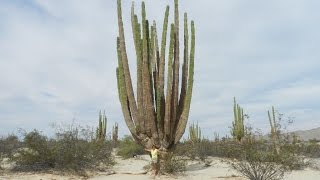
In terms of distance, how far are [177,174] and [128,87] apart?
269 cm

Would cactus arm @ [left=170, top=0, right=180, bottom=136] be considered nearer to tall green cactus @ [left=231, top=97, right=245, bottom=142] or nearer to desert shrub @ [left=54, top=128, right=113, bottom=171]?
desert shrub @ [left=54, top=128, right=113, bottom=171]

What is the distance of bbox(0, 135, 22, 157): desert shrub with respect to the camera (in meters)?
13.8

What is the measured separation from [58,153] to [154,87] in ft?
11.9

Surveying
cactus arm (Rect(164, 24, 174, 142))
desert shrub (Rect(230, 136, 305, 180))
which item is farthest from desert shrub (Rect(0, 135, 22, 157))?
desert shrub (Rect(230, 136, 305, 180))

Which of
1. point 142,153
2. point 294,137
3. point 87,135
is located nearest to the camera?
point 87,135

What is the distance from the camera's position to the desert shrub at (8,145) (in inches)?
542

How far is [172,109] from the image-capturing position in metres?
11.9

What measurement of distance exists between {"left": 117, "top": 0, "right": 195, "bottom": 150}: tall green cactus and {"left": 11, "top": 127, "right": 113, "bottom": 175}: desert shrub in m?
2.38

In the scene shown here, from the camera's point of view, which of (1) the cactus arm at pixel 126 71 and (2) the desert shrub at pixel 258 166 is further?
(1) the cactus arm at pixel 126 71

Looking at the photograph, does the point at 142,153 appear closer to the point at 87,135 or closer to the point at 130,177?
the point at 87,135

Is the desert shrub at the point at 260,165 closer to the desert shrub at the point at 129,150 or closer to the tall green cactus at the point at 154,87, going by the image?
the tall green cactus at the point at 154,87

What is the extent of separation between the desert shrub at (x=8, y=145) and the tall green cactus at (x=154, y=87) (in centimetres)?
451

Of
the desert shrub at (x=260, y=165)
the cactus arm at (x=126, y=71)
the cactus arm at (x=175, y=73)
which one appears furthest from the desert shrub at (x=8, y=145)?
the desert shrub at (x=260, y=165)

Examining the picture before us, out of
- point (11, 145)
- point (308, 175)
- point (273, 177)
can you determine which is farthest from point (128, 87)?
point (308, 175)
